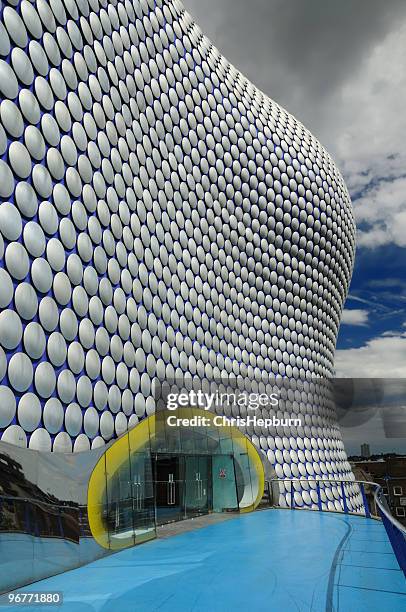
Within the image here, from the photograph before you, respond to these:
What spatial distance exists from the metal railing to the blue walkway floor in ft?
1.24

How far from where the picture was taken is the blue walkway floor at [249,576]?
4578 mm

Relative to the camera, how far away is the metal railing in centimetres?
460

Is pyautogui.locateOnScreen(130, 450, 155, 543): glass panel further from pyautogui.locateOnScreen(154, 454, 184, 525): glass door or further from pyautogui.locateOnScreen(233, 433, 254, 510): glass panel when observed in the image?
pyautogui.locateOnScreen(233, 433, 254, 510): glass panel

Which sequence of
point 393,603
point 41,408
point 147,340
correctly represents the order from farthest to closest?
point 147,340 → point 41,408 → point 393,603

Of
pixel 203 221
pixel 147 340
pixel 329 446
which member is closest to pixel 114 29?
pixel 203 221

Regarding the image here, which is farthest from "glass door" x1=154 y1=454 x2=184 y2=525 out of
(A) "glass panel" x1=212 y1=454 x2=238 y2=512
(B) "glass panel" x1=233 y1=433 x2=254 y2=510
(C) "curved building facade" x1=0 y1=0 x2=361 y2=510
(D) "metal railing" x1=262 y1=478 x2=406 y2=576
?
(D) "metal railing" x1=262 y1=478 x2=406 y2=576

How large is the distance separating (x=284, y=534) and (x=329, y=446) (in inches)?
585

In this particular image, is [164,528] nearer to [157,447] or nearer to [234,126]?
[157,447]

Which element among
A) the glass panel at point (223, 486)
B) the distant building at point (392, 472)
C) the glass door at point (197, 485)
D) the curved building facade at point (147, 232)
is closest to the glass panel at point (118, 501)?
the curved building facade at point (147, 232)

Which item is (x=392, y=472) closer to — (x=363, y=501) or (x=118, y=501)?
(x=363, y=501)

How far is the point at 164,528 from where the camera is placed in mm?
10672

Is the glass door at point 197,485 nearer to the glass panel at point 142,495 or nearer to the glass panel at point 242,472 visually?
the glass panel at point 242,472

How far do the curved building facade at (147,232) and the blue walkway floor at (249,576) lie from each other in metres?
2.18

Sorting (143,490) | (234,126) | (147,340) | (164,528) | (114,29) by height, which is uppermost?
(234,126)
